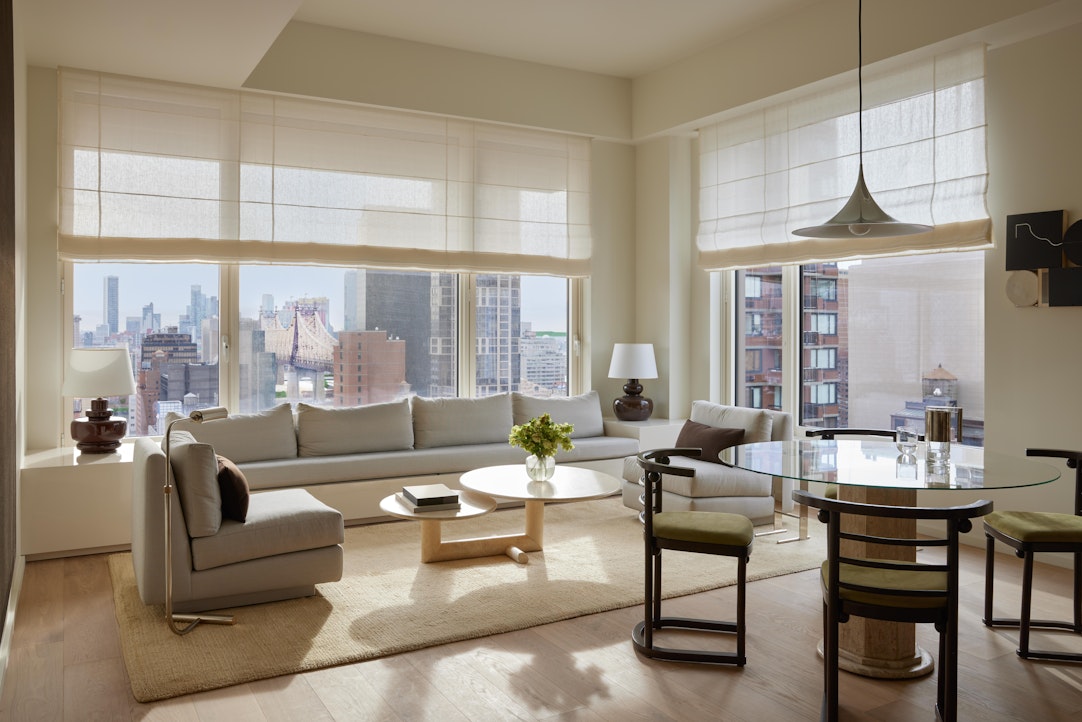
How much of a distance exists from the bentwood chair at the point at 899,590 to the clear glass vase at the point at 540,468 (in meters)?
2.17

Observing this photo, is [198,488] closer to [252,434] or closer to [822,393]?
[252,434]

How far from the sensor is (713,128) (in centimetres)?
684

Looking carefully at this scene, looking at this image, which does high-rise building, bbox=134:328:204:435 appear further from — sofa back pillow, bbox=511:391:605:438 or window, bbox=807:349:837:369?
window, bbox=807:349:837:369

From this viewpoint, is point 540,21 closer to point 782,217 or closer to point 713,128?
point 713,128

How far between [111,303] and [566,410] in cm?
334

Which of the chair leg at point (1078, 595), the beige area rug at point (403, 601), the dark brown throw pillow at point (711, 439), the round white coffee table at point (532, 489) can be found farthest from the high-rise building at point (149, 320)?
the chair leg at point (1078, 595)

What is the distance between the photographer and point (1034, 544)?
130 inches

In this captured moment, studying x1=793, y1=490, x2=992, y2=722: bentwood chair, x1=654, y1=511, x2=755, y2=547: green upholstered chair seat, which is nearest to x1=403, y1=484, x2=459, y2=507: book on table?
x1=654, y1=511, x2=755, y2=547: green upholstered chair seat

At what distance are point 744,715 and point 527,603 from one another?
53.3 inches

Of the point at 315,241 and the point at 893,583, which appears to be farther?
the point at 315,241

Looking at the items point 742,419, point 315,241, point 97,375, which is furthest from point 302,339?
point 742,419

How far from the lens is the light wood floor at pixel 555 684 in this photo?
292cm

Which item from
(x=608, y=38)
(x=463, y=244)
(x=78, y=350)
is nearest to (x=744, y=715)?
(x=78, y=350)

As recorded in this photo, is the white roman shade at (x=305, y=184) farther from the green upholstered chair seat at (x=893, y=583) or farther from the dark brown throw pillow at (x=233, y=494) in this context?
the green upholstered chair seat at (x=893, y=583)
